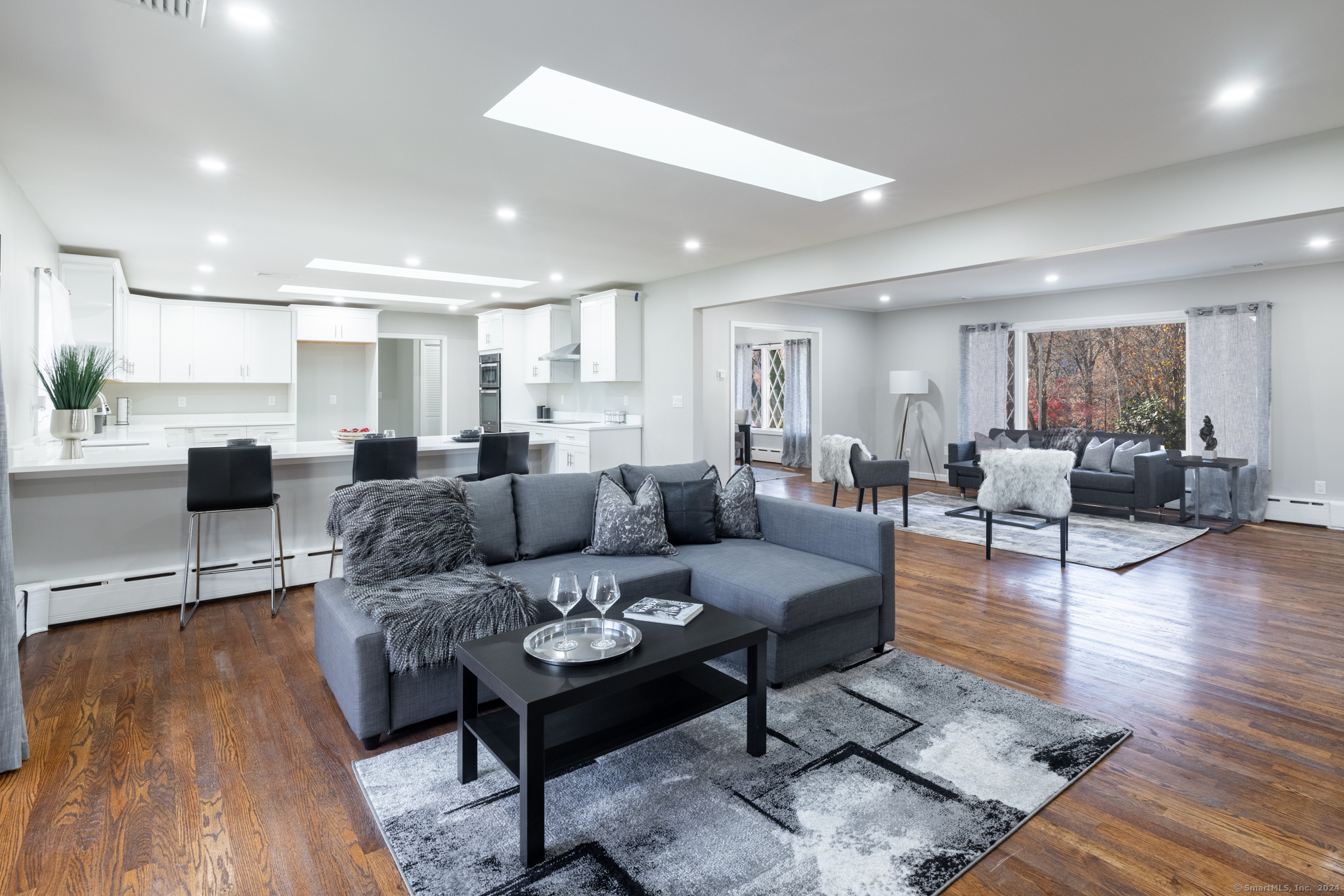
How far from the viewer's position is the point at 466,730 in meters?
2.06

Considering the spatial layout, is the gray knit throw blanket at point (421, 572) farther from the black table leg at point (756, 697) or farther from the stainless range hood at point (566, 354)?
the stainless range hood at point (566, 354)

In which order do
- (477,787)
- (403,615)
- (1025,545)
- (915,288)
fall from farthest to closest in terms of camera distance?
(915,288) → (1025,545) → (403,615) → (477,787)

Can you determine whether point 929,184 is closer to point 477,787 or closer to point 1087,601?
point 1087,601

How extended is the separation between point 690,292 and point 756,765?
5.00 meters

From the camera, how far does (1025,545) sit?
5.38 m

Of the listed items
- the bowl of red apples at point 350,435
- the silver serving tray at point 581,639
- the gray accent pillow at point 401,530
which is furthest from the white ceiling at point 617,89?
the silver serving tray at point 581,639

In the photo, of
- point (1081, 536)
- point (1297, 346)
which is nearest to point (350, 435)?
point (1081, 536)

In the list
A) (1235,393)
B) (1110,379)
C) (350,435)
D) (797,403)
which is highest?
(1110,379)

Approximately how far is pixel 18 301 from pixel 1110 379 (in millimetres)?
9420

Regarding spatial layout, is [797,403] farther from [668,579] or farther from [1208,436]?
[668,579]

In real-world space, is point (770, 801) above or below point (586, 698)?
below

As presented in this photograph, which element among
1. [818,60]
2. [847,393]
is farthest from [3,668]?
[847,393]

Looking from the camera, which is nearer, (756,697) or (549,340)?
(756,697)

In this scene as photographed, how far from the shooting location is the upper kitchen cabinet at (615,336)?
22.6 feet
